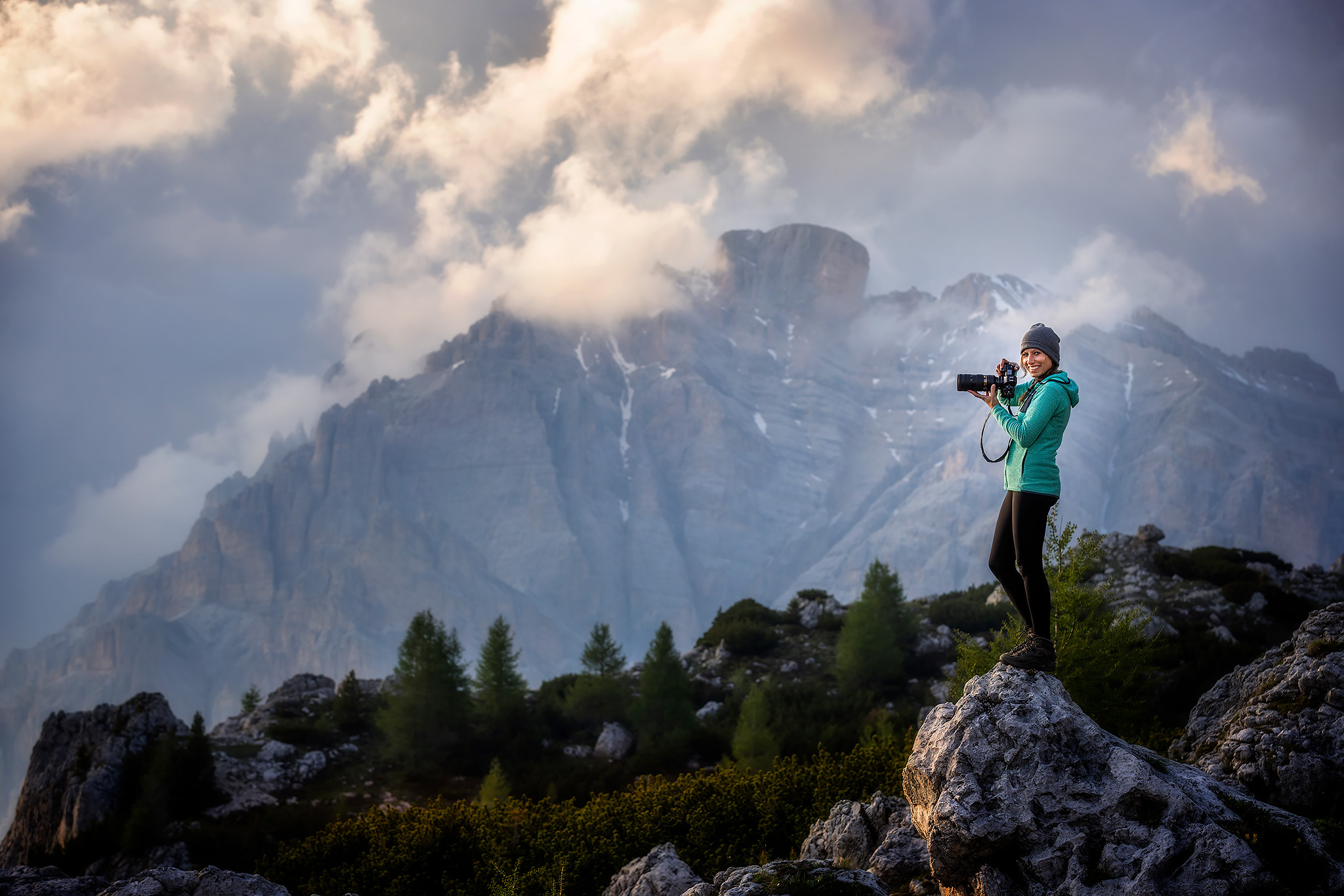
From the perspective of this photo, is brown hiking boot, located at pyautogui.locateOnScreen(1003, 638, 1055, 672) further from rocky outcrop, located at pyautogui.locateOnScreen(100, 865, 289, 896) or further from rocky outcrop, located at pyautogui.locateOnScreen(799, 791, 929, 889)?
rocky outcrop, located at pyautogui.locateOnScreen(100, 865, 289, 896)

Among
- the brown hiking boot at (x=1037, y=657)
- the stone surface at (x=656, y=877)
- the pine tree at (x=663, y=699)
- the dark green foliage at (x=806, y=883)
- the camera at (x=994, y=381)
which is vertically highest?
the camera at (x=994, y=381)

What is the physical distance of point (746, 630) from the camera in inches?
1430

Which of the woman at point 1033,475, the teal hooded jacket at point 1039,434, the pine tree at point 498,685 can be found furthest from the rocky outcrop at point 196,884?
the pine tree at point 498,685

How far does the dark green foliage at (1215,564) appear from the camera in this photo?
31234 millimetres

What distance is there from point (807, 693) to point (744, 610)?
A: 1372 cm

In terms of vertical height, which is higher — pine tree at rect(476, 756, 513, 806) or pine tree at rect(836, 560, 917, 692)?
pine tree at rect(836, 560, 917, 692)

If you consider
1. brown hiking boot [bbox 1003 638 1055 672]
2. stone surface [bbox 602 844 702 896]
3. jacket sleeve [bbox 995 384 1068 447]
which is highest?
jacket sleeve [bbox 995 384 1068 447]

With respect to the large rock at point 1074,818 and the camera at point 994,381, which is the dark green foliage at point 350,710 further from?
the camera at point 994,381

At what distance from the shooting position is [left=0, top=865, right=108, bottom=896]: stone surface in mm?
7754

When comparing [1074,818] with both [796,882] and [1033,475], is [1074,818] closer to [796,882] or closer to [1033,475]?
[796,882]

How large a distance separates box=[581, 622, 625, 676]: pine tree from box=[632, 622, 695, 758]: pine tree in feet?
17.0

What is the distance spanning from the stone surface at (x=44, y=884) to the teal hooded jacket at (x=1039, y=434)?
10810mm

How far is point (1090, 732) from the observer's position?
6.22 metres

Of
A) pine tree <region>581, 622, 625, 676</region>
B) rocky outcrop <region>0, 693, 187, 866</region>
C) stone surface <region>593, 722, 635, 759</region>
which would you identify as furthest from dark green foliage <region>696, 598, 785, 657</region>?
rocky outcrop <region>0, 693, 187, 866</region>
